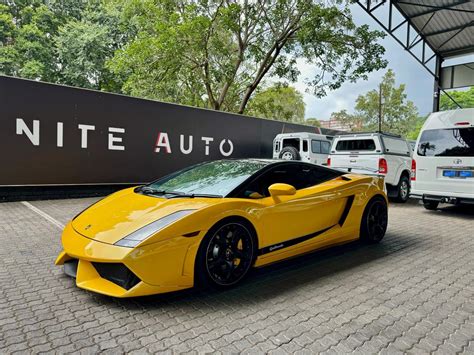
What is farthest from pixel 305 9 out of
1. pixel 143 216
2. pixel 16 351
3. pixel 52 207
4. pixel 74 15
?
pixel 74 15

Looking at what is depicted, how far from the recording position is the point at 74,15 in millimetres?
24984

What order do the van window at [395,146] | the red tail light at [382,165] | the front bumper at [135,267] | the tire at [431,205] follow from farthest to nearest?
→ the van window at [395,146] → the red tail light at [382,165] → the tire at [431,205] → the front bumper at [135,267]

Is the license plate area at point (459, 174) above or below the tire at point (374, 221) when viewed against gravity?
above

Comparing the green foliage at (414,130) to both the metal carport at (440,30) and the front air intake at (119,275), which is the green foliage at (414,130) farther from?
the front air intake at (119,275)

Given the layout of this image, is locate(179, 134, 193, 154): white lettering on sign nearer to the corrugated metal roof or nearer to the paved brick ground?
the paved brick ground

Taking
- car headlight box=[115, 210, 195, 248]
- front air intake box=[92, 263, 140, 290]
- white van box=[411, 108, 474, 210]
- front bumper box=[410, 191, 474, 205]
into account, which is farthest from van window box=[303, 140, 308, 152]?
front air intake box=[92, 263, 140, 290]

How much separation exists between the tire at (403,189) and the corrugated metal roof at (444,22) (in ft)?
19.7

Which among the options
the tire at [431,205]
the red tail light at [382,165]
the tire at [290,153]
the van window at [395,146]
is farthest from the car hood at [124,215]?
the tire at [290,153]

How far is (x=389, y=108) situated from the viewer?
3997 cm

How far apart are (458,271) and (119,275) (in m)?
3.63

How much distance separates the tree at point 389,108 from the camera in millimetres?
39469

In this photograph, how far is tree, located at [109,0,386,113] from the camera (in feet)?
47.4

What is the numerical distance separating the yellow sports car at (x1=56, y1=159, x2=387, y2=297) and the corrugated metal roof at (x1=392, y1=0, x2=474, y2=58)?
420 inches

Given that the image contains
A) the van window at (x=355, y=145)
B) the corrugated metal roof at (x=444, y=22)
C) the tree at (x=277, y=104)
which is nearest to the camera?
the van window at (x=355, y=145)
